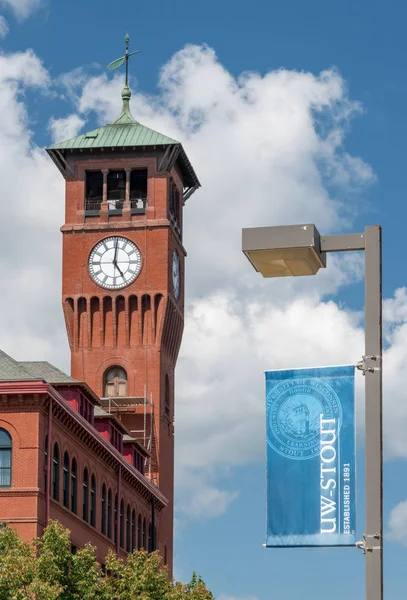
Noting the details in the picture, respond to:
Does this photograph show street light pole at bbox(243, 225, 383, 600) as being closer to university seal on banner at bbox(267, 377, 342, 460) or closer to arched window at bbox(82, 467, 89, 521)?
university seal on banner at bbox(267, 377, 342, 460)

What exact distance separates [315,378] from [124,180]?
85.5 metres

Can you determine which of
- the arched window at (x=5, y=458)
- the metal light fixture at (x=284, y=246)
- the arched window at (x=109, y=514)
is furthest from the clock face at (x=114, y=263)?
the metal light fixture at (x=284, y=246)

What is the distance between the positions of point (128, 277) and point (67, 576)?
48889 mm

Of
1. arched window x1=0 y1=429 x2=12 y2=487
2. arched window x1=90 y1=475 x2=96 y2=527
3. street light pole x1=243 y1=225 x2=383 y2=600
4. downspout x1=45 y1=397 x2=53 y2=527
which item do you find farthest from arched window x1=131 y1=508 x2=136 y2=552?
street light pole x1=243 y1=225 x2=383 y2=600

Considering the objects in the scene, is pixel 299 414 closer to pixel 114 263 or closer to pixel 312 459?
pixel 312 459

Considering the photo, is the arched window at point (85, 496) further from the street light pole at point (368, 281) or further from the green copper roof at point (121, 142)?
the street light pole at point (368, 281)

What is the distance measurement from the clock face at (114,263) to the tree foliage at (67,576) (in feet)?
133

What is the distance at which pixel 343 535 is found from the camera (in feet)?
46.6

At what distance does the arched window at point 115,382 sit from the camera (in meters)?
94.7

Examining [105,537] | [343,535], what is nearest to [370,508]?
[343,535]

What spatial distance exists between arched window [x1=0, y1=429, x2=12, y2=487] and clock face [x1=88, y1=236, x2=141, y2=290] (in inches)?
1590

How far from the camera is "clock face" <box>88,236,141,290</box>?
3829 inches

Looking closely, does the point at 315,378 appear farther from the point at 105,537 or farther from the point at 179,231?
the point at 179,231

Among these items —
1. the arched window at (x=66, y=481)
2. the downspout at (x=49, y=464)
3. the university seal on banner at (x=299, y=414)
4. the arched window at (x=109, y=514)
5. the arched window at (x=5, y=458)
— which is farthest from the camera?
the arched window at (x=109, y=514)
